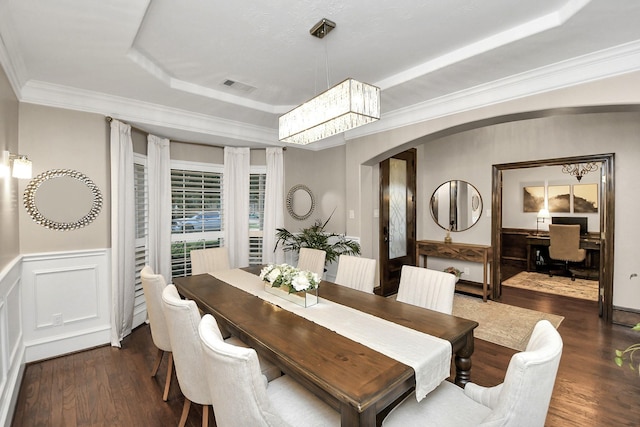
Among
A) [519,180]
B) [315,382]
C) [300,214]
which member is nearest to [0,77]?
[315,382]

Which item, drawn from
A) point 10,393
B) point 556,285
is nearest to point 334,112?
point 10,393

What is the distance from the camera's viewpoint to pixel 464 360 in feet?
5.78

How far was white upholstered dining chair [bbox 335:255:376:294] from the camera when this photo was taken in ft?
8.91

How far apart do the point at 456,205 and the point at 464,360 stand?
389 centimetres

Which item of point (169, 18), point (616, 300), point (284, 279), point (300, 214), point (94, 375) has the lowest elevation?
point (94, 375)

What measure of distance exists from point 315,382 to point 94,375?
8.23ft

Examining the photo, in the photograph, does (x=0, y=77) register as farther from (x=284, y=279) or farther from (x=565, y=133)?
(x=565, y=133)

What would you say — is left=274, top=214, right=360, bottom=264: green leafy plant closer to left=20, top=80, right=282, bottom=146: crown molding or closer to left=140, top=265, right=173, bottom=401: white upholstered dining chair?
left=20, top=80, right=282, bottom=146: crown molding

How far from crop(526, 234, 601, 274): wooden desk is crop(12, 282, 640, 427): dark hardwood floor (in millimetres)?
2948

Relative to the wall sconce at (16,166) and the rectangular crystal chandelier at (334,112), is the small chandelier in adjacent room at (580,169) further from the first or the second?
the wall sconce at (16,166)

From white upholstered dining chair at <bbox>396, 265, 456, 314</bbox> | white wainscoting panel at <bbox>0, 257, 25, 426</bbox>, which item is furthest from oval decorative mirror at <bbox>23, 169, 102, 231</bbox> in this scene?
white upholstered dining chair at <bbox>396, 265, 456, 314</bbox>

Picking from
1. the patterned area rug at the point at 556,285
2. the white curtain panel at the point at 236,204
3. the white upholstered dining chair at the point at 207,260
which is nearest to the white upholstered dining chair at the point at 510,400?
the white upholstered dining chair at the point at 207,260

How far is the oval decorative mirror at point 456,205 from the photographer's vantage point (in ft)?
16.4

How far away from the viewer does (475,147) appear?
16.3ft
